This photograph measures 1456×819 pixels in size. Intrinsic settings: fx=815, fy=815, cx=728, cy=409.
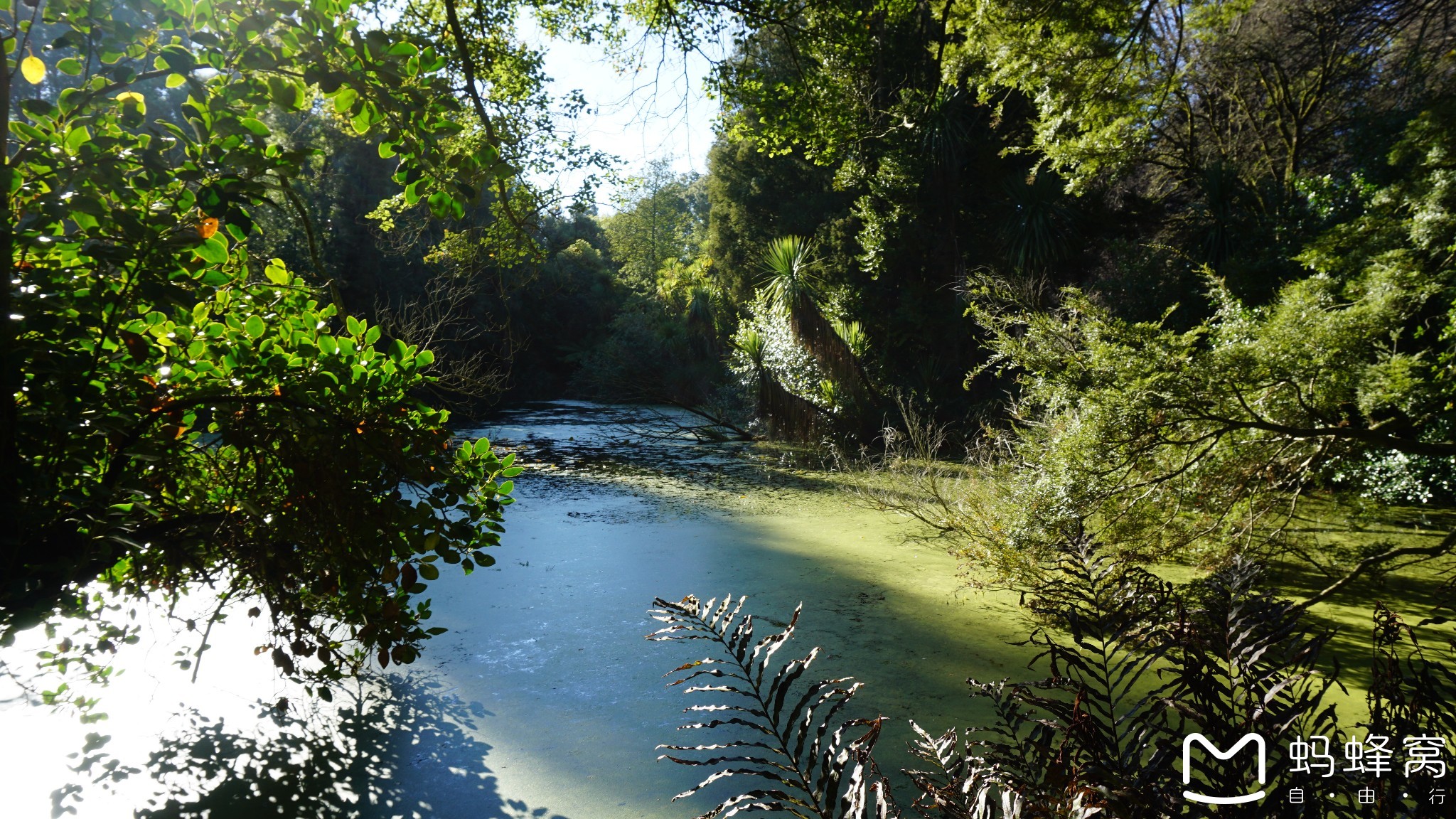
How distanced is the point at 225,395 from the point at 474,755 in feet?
5.58

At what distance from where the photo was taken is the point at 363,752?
2822 millimetres

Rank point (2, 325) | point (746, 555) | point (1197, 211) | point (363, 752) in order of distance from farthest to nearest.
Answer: point (1197, 211)
point (746, 555)
point (363, 752)
point (2, 325)

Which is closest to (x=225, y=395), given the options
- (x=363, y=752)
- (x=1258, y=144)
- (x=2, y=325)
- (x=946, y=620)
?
(x=2, y=325)

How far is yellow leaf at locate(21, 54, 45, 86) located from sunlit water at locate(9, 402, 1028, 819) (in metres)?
2.08

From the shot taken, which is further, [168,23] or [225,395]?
[225,395]

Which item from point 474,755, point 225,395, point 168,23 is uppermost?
point 168,23

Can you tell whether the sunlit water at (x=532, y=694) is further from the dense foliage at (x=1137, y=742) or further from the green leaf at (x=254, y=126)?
the green leaf at (x=254, y=126)

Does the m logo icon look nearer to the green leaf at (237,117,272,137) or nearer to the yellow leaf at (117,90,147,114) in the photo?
the green leaf at (237,117,272,137)

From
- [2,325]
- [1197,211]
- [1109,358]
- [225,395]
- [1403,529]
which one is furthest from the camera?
[1197,211]

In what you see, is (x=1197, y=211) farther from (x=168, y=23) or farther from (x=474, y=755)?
(x=168, y=23)

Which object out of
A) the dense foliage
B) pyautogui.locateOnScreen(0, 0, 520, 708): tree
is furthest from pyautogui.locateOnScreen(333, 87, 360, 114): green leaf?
the dense foliage

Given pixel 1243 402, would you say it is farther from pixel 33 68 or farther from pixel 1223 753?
pixel 33 68

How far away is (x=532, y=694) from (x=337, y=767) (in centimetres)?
80

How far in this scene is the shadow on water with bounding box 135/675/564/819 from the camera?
249 centimetres
